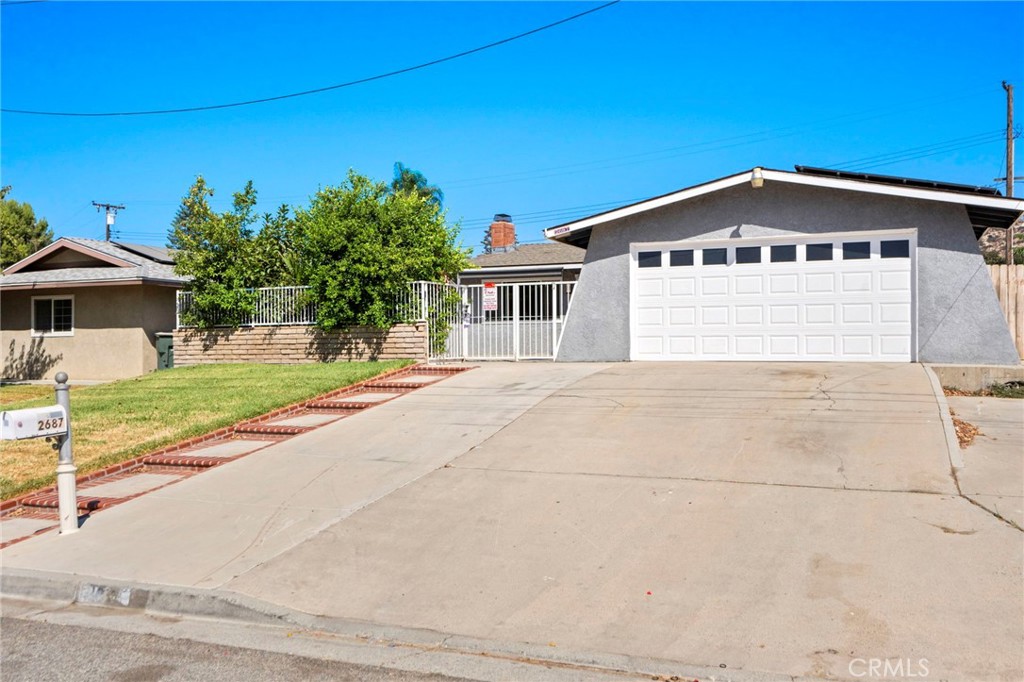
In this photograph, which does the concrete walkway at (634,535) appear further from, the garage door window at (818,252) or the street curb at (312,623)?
the garage door window at (818,252)

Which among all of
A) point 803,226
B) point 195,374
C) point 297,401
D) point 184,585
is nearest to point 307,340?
point 195,374

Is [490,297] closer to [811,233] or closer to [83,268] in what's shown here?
[811,233]

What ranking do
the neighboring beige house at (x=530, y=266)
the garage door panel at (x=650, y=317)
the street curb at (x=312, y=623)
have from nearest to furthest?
the street curb at (x=312, y=623) → the garage door panel at (x=650, y=317) → the neighboring beige house at (x=530, y=266)

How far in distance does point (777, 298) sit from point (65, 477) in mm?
11743

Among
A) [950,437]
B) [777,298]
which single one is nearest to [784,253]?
[777,298]

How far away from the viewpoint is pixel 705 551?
599 centimetres

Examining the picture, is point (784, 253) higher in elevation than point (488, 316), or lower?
higher

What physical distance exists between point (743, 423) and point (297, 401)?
719cm

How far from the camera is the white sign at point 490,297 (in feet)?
55.4

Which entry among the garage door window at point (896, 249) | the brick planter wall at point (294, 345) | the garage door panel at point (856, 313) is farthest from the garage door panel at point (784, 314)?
the brick planter wall at point (294, 345)

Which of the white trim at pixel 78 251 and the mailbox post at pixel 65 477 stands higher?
the white trim at pixel 78 251

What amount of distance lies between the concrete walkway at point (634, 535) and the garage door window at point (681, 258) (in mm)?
4783

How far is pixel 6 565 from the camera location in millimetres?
6602

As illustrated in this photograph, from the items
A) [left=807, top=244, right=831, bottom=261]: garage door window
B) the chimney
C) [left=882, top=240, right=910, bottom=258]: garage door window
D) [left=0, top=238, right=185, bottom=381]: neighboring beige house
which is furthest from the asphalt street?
the chimney
